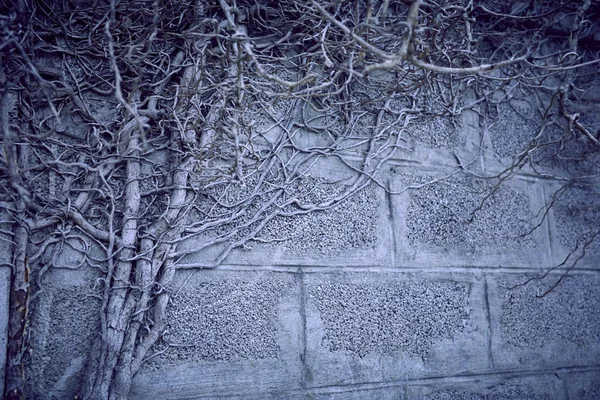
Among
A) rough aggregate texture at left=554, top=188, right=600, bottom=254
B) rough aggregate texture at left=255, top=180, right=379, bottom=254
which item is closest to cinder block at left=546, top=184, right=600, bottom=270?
rough aggregate texture at left=554, top=188, right=600, bottom=254

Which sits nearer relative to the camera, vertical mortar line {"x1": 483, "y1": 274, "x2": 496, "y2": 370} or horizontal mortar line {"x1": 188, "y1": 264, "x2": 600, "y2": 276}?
horizontal mortar line {"x1": 188, "y1": 264, "x2": 600, "y2": 276}

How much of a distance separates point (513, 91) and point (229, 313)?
1.68 meters

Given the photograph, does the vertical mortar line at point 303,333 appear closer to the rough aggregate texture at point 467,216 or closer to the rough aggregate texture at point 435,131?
the rough aggregate texture at point 467,216

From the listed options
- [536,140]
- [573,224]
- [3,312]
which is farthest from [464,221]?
[3,312]

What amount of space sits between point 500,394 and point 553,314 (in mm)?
461

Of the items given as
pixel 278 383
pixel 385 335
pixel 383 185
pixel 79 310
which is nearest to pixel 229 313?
pixel 278 383

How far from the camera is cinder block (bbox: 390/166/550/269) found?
221cm

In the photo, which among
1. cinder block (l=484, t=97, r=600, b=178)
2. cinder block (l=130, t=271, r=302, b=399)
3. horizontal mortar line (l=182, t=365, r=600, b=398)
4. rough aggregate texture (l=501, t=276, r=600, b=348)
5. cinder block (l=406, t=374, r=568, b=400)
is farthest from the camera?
cinder block (l=484, t=97, r=600, b=178)

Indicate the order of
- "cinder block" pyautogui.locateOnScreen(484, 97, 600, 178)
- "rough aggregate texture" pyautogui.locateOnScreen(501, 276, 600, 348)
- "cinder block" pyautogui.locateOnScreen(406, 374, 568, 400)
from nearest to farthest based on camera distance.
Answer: "cinder block" pyautogui.locateOnScreen(406, 374, 568, 400), "rough aggregate texture" pyautogui.locateOnScreen(501, 276, 600, 348), "cinder block" pyautogui.locateOnScreen(484, 97, 600, 178)

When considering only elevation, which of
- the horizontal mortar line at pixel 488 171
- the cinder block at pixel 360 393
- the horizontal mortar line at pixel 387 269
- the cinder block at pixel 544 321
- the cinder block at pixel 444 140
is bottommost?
the cinder block at pixel 360 393

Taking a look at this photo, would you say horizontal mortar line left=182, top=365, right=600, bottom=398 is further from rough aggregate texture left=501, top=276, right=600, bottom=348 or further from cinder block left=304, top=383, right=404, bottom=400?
rough aggregate texture left=501, top=276, right=600, bottom=348

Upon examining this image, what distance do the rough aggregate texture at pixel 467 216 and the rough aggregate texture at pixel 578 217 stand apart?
0.21 m

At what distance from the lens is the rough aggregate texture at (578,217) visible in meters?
2.58

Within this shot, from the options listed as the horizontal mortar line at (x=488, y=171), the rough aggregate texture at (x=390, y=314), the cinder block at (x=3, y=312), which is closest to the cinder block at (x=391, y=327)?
the rough aggregate texture at (x=390, y=314)
